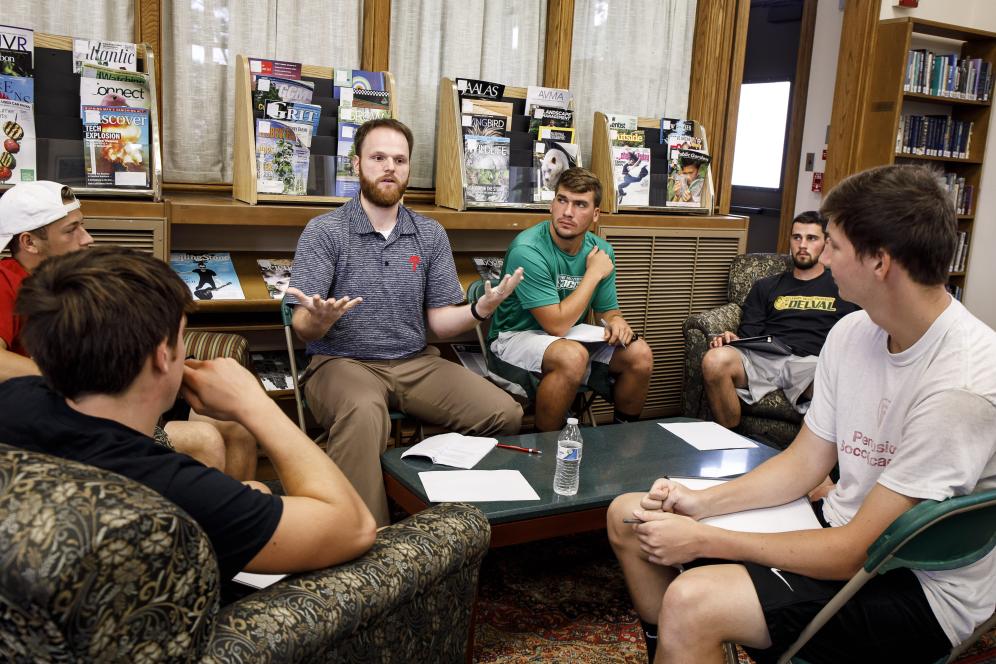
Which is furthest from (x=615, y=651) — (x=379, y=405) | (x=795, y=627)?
(x=379, y=405)

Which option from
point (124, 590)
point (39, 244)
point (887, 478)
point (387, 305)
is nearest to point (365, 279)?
point (387, 305)

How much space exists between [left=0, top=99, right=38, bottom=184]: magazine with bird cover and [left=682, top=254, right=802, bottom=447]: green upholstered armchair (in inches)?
109

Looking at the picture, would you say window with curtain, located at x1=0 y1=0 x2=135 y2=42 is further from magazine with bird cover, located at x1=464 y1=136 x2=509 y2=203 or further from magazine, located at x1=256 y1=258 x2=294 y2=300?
magazine with bird cover, located at x1=464 y1=136 x2=509 y2=203

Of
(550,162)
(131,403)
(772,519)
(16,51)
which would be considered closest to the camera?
(131,403)

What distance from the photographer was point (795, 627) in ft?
4.87

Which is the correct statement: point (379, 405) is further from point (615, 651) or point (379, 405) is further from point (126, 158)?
point (126, 158)

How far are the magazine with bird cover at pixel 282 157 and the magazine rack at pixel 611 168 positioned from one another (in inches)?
59.4

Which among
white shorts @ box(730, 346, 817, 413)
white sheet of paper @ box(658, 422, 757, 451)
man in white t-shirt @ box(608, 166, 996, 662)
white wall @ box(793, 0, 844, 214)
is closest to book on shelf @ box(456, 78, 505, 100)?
white shorts @ box(730, 346, 817, 413)

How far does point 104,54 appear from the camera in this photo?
9.53ft

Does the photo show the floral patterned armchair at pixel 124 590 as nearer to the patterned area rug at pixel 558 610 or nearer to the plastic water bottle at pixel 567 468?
the plastic water bottle at pixel 567 468

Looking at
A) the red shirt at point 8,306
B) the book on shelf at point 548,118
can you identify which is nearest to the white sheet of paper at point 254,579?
the red shirt at point 8,306

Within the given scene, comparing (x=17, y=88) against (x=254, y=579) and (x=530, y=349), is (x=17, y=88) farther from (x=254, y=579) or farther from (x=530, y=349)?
(x=254, y=579)

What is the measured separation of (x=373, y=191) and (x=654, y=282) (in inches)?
71.0

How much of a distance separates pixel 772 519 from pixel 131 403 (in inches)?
50.6
